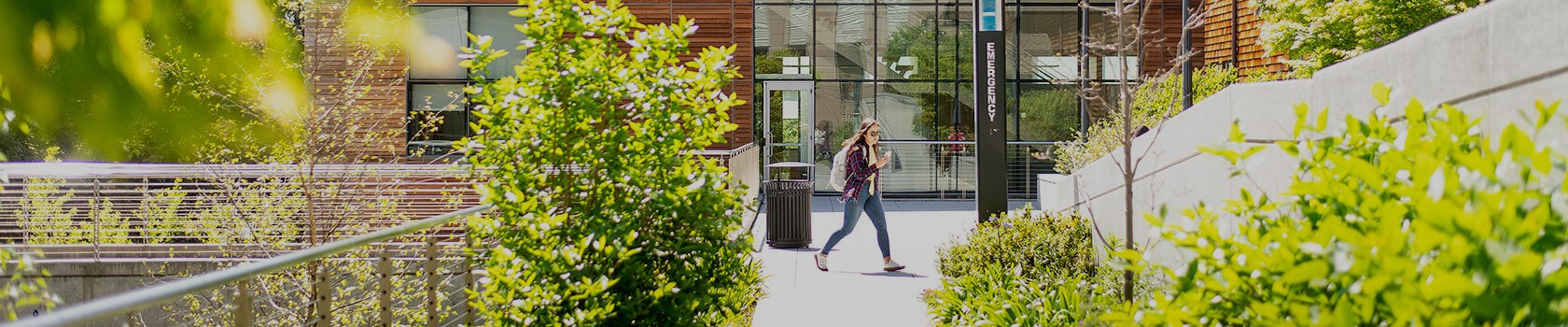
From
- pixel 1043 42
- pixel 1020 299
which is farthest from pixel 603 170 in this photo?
pixel 1043 42

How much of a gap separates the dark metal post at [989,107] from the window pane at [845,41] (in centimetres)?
1206

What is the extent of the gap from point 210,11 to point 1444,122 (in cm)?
213

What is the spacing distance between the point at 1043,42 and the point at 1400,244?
69.7ft

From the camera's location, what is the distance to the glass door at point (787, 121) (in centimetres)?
2155

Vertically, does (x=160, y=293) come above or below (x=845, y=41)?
below

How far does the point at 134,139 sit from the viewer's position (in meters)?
1.61

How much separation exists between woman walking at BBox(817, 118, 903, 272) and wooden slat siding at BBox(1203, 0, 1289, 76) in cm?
791

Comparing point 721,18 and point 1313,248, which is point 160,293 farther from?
point 721,18

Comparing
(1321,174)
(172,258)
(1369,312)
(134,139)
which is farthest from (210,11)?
(172,258)

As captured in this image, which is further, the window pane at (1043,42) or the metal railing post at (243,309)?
the window pane at (1043,42)

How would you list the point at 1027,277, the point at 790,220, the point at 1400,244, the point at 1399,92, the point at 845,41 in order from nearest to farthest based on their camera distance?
the point at 1400,244, the point at 1399,92, the point at 1027,277, the point at 790,220, the point at 845,41

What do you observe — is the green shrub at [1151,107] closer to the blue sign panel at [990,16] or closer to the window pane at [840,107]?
the blue sign panel at [990,16]

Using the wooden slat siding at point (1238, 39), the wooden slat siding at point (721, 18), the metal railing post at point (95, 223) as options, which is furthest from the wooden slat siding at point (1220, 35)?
the metal railing post at point (95, 223)

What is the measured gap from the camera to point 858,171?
1044 centimetres
